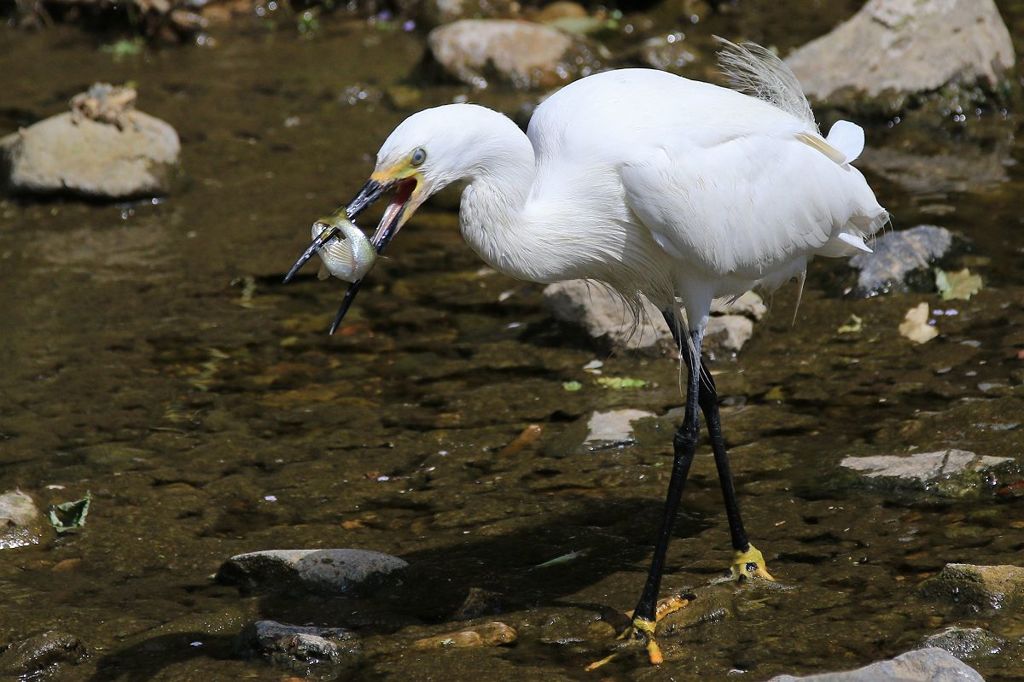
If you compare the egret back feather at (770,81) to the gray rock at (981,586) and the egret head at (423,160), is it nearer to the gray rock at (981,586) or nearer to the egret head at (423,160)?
the egret head at (423,160)

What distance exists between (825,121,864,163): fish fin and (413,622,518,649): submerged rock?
229 centimetres

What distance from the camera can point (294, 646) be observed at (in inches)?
176

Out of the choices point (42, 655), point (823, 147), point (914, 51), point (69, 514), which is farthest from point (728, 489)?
point (914, 51)

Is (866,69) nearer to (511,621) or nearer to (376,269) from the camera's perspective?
(376,269)

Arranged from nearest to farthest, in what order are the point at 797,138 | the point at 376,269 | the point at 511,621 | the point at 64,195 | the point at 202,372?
1. the point at 511,621
2. the point at 797,138
3. the point at 202,372
4. the point at 376,269
5. the point at 64,195

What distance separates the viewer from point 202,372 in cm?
709

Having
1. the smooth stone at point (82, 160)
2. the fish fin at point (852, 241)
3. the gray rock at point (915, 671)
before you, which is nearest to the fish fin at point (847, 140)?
the fish fin at point (852, 241)

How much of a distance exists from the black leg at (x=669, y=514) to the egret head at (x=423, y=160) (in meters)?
1.12

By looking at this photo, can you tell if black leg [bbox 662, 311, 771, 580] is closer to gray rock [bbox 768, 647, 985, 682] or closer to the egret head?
gray rock [bbox 768, 647, 985, 682]

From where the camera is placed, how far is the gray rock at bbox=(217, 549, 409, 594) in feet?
16.3

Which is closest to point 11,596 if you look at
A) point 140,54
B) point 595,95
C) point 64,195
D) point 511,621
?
point 511,621

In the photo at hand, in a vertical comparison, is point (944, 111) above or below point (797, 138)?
below

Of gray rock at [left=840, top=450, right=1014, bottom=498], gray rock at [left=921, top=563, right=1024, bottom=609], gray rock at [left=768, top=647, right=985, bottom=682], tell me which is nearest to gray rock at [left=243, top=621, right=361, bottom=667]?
gray rock at [left=768, top=647, right=985, bottom=682]

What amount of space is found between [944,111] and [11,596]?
300 inches
